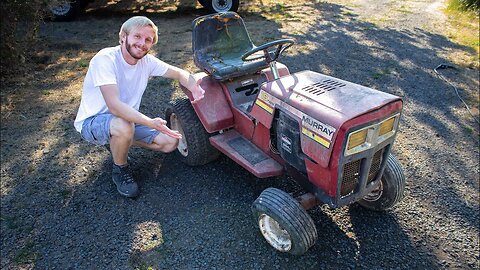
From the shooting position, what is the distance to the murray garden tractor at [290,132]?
229cm

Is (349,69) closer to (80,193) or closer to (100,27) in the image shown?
(80,193)

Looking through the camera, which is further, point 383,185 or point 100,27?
point 100,27

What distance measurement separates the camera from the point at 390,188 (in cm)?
275

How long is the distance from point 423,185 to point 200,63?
6.96 ft

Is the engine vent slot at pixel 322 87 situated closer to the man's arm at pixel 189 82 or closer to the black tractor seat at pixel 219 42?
the black tractor seat at pixel 219 42

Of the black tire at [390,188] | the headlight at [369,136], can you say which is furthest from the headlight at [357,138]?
the black tire at [390,188]

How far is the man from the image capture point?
2684 mm

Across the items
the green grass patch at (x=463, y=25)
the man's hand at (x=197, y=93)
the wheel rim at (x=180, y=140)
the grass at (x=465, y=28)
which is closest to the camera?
the man's hand at (x=197, y=93)

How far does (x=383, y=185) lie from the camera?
2787 millimetres

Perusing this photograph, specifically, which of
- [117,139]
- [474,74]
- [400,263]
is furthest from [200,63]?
[474,74]

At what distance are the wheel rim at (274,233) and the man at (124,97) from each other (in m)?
0.82

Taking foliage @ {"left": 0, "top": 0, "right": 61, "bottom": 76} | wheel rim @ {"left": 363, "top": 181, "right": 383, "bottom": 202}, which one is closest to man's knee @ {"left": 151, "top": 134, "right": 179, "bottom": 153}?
wheel rim @ {"left": 363, "top": 181, "right": 383, "bottom": 202}

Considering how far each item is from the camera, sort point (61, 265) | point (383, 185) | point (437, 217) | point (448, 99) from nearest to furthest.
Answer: point (61, 265) → point (383, 185) → point (437, 217) → point (448, 99)

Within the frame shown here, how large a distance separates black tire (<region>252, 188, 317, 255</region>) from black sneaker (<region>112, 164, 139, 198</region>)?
106 cm
